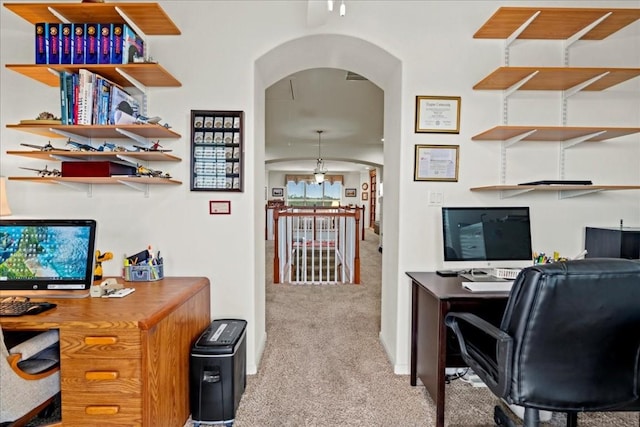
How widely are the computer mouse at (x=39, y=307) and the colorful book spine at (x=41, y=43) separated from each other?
4.46 feet

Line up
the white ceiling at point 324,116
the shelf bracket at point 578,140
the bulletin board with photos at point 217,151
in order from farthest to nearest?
1. the white ceiling at point 324,116
2. the bulletin board with photos at point 217,151
3. the shelf bracket at point 578,140

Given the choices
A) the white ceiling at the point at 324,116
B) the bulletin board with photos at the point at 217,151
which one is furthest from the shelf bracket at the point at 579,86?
the bulletin board with photos at the point at 217,151

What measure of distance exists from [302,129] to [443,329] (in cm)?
542

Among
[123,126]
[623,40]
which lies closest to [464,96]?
[623,40]

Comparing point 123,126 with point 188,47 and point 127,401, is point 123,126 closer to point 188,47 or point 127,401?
point 188,47

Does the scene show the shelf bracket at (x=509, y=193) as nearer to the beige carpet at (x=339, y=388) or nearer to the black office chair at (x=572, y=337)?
the black office chair at (x=572, y=337)

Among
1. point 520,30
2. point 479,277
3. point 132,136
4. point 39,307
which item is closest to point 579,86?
point 520,30

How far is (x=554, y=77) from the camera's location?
6.68 feet

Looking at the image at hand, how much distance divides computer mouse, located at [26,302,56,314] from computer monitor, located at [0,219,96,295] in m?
0.12

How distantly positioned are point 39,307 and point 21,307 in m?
0.08

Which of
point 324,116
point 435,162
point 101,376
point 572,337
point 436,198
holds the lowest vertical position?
point 101,376

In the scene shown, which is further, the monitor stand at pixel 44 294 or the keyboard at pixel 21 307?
the monitor stand at pixel 44 294

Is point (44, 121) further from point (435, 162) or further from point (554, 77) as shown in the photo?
point (554, 77)

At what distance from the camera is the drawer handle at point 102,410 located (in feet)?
4.38
